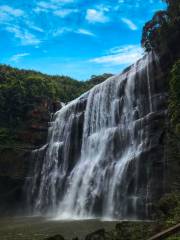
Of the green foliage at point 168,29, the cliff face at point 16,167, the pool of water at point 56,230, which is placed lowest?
the pool of water at point 56,230

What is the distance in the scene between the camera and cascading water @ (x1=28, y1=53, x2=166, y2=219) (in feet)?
87.4

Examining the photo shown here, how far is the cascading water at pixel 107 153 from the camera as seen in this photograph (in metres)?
26.6

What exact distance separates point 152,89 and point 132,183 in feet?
30.1

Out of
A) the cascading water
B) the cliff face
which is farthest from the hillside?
the cascading water

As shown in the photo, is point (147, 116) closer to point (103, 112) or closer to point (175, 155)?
point (175, 155)

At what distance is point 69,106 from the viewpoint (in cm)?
4425

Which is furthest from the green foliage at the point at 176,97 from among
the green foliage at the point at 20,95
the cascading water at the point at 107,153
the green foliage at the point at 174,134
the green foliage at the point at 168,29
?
the green foliage at the point at 20,95

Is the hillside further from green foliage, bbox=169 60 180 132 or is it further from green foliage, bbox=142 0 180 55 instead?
green foliage, bbox=169 60 180 132

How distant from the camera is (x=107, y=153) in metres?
32.4

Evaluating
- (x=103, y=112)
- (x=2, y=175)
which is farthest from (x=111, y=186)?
(x=2, y=175)

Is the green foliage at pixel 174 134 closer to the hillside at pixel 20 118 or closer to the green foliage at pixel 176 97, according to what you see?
the green foliage at pixel 176 97

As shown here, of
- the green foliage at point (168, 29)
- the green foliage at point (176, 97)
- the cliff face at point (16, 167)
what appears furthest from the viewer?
the cliff face at point (16, 167)

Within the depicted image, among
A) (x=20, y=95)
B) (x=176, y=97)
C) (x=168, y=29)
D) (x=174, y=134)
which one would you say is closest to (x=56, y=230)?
(x=174, y=134)

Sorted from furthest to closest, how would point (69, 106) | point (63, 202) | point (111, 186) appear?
point (69, 106) < point (63, 202) < point (111, 186)
